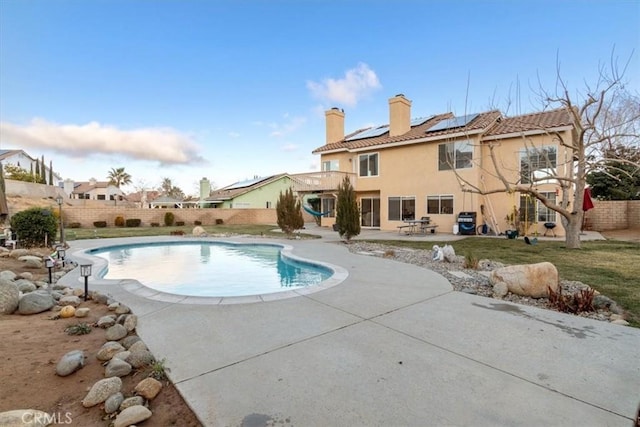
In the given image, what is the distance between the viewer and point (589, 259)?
9023 mm

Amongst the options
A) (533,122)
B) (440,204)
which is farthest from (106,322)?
(533,122)

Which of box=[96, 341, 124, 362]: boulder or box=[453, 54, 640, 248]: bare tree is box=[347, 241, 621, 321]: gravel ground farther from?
box=[96, 341, 124, 362]: boulder

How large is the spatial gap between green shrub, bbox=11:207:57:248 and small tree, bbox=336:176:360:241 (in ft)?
36.1

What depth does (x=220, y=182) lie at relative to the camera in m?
60.3

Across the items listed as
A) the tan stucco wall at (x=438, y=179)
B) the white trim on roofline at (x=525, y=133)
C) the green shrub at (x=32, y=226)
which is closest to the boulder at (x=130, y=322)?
the green shrub at (x=32, y=226)

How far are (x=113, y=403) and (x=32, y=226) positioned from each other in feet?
39.2

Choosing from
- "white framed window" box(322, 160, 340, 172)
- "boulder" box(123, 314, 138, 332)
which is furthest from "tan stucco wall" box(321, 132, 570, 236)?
"boulder" box(123, 314, 138, 332)

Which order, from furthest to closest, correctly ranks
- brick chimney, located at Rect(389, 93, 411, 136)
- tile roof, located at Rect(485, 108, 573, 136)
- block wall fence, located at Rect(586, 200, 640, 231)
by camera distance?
brick chimney, located at Rect(389, 93, 411, 136), block wall fence, located at Rect(586, 200, 640, 231), tile roof, located at Rect(485, 108, 573, 136)

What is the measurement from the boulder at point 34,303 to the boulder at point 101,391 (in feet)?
10.2

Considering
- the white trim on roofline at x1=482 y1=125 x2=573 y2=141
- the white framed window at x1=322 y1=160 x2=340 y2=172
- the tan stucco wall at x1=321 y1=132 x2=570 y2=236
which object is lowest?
the tan stucco wall at x1=321 y1=132 x2=570 y2=236

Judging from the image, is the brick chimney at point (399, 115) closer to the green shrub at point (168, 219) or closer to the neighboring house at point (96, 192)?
the green shrub at point (168, 219)

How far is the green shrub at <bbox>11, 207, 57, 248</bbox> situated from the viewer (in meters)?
10.6

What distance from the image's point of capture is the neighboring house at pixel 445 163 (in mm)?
14906

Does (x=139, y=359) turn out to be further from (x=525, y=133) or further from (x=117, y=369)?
(x=525, y=133)
